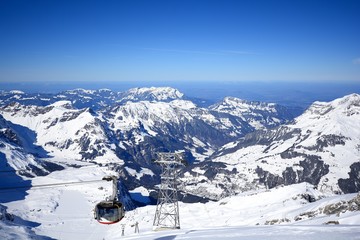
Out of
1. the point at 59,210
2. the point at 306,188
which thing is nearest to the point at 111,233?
the point at 59,210

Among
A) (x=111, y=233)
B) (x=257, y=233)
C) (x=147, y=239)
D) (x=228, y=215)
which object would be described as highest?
(x=257, y=233)

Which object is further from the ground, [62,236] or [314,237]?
[314,237]

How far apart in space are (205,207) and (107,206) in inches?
4507

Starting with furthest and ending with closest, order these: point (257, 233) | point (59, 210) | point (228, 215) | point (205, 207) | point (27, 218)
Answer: point (59, 210), point (27, 218), point (205, 207), point (228, 215), point (257, 233)

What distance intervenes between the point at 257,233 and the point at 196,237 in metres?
5.93

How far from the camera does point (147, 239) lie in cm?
3362

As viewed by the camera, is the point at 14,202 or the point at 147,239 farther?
the point at 14,202

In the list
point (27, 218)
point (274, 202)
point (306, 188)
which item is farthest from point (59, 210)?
point (306, 188)

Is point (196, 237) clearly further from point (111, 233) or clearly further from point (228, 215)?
point (111, 233)

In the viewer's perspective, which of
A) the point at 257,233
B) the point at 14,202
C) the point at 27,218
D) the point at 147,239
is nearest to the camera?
the point at 257,233

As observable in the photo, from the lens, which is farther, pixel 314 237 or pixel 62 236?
pixel 62 236

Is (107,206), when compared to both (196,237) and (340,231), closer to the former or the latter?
(196,237)

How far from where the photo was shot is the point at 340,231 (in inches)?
1076

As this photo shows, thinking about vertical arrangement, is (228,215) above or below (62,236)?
above
